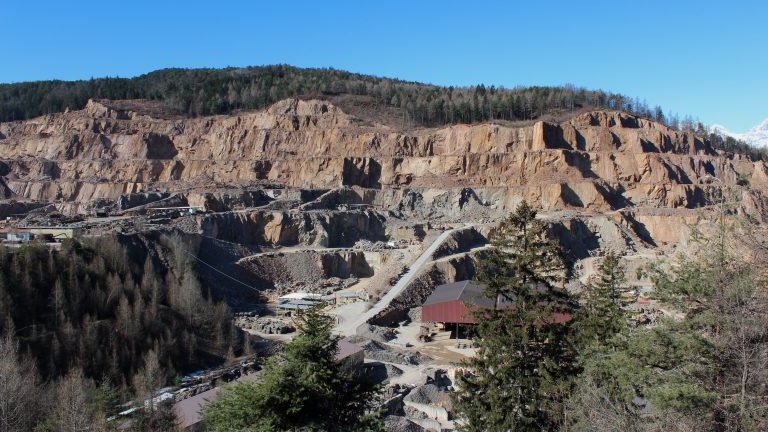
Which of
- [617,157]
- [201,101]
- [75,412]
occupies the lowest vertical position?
[75,412]

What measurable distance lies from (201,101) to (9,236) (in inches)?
2823

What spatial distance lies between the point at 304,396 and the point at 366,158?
2881 inches

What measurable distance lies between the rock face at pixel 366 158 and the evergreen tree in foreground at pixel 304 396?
213 feet

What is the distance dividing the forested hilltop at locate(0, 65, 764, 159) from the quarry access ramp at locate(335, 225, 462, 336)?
41.6m

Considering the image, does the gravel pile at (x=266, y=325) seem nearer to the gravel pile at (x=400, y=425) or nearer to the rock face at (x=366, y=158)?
the gravel pile at (x=400, y=425)

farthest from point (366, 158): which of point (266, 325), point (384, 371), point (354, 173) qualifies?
point (384, 371)

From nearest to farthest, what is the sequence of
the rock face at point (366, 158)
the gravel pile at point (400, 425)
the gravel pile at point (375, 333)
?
1. the gravel pile at point (400, 425)
2. the gravel pile at point (375, 333)
3. the rock face at point (366, 158)

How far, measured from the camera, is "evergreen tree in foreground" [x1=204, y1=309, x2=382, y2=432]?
10359mm

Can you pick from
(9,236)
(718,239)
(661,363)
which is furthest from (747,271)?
(9,236)

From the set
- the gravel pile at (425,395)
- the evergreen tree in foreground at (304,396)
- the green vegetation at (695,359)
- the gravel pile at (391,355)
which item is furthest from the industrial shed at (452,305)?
the evergreen tree in foreground at (304,396)

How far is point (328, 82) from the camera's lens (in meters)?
121

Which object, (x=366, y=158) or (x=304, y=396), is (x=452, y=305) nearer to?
(x=304, y=396)

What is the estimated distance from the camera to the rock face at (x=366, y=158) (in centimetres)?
7725

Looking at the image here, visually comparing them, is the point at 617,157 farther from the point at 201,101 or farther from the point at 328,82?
the point at 201,101
